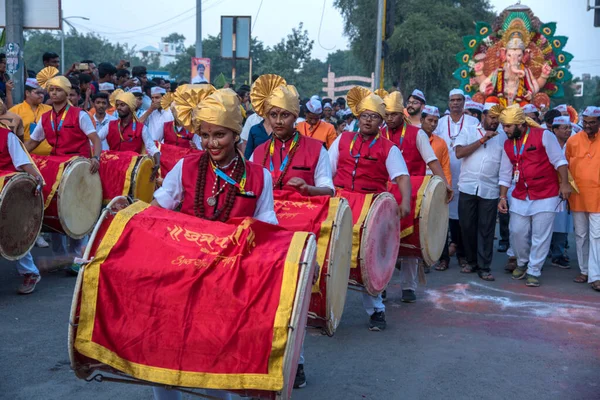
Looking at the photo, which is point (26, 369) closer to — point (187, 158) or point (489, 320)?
point (187, 158)

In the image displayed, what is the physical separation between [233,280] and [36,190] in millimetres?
4333

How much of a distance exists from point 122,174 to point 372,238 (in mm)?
4240

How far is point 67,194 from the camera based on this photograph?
8117 millimetres

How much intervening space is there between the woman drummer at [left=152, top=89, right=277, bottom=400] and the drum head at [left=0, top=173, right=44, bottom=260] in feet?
10.5

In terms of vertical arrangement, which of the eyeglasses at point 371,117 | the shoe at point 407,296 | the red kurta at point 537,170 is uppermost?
the eyeglasses at point 371,117

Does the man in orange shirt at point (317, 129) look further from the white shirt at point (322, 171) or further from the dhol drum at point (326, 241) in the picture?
the dhol drum at point (326, 241)

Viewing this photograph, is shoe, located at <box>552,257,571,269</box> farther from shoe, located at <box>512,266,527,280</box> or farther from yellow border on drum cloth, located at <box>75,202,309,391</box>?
yellow border on drum cloth, located at <box>75,202,309,391</box>

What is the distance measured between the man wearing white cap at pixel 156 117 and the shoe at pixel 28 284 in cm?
363

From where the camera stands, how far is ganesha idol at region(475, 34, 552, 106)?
2128 centimetres

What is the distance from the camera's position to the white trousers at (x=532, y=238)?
9422 millimetres

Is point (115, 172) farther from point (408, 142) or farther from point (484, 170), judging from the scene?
point (484, 170)

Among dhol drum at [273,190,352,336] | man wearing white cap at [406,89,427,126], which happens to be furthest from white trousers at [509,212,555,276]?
dhol drum at [273,190,352,336]

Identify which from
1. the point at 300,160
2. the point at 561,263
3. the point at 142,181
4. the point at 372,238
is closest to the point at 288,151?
the point at 300,160

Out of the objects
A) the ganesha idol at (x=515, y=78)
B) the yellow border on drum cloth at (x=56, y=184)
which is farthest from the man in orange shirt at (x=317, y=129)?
the ganesha idol at (x=515, y=78)
